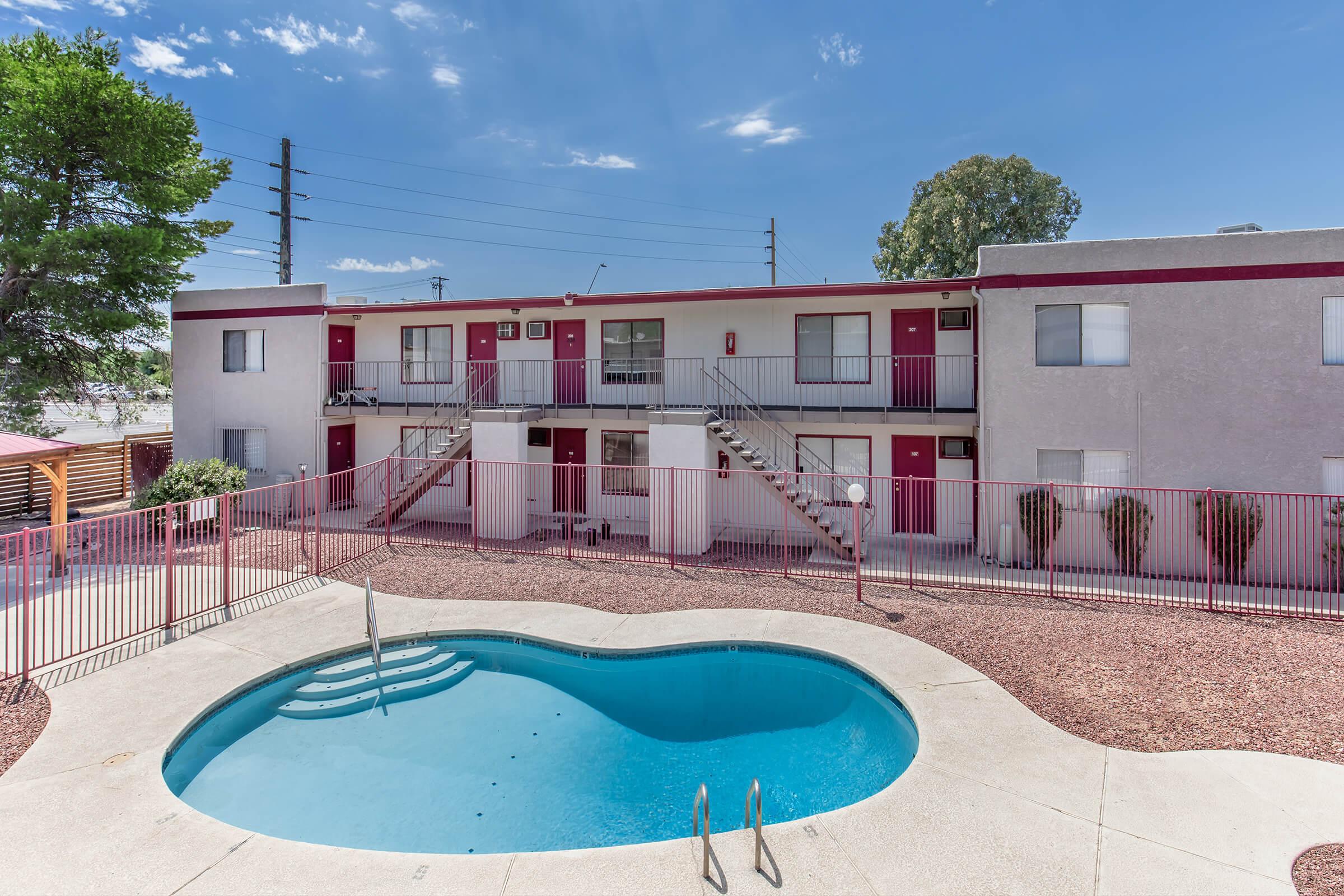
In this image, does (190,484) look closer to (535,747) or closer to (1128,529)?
(535,747)

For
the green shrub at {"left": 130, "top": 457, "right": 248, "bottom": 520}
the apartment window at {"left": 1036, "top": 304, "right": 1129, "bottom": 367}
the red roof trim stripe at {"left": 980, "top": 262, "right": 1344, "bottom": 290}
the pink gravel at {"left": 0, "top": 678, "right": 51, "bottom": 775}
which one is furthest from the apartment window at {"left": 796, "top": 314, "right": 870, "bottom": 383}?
the pink gravel at {"left": 0, "top": 678, "right": 51, "bottom": 775}

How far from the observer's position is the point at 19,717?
7.03m

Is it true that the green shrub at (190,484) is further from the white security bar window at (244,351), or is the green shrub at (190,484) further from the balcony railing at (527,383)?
the white security bar window at (244,351)

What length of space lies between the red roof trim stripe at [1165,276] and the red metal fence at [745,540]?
13.8 ft

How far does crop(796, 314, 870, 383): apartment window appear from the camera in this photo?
1639 centimetres

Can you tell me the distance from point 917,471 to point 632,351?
7.96 meters

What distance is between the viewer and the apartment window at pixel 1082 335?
13688 mm

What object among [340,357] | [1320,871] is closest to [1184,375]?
[1320,871]

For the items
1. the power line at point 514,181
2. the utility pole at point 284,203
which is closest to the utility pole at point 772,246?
the power line at point 514,181

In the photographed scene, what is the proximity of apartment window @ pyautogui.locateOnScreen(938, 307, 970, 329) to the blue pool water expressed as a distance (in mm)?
10021

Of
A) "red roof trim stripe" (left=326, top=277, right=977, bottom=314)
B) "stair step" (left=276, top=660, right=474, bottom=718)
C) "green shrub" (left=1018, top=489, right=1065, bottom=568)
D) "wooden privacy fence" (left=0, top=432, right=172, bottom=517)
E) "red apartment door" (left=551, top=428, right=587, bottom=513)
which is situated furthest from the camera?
"wooden privacy fence" (left=0, top=432, right=172, bottom=517)

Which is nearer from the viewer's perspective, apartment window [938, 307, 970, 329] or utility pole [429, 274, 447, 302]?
apartment window [938, 307, 970, 329]

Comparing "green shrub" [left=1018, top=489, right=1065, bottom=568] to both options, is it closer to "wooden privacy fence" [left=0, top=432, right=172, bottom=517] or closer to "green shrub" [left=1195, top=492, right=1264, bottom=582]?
"green shrub" [left=1195, top=492, right=1264, bottom=582]

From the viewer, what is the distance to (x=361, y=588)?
11.9 m
